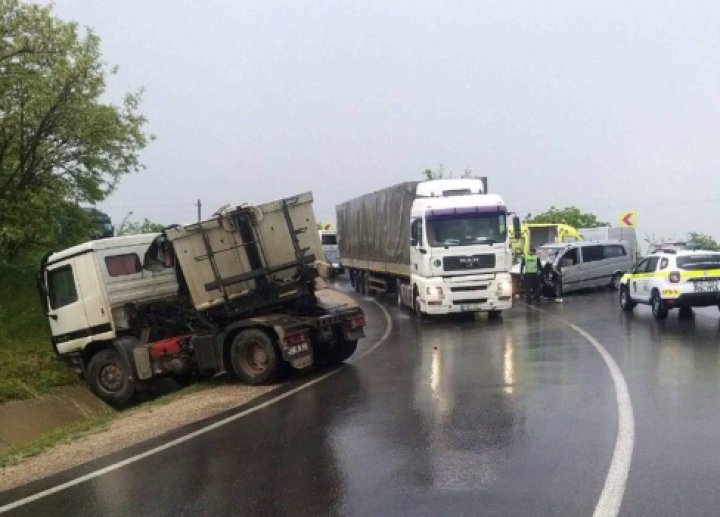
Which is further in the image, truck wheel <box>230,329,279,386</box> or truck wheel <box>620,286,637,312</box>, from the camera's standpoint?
truck wheel <box>620,286,637,312</box>

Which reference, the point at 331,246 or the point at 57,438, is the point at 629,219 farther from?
the point at 57,438

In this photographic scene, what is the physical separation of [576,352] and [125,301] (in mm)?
7962

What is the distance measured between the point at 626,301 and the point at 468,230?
5120mm

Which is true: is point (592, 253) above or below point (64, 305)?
below

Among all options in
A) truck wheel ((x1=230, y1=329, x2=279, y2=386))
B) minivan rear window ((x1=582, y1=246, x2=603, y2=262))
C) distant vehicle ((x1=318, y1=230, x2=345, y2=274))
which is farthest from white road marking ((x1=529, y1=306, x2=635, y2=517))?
distant vehicle ((x1=318, y1=230, x2=345, y2=274))

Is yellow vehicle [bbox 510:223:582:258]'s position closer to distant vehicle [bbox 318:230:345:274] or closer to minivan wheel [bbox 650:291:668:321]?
distant vehicle [bbox 318:230:345:274]

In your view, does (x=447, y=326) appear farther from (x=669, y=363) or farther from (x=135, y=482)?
(x=135, y=482)

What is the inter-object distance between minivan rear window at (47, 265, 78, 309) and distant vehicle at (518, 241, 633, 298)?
1719 centimetres

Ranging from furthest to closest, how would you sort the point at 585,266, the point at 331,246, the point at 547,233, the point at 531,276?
the point at 331,246 < the point at 547,233 < the point at 585,266 < the point at 531,276

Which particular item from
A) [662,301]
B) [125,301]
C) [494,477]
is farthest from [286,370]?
[662,301]

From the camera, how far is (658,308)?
56.4ft

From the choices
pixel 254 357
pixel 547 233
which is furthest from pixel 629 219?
pixel 254 357

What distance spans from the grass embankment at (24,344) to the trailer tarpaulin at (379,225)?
10.1m

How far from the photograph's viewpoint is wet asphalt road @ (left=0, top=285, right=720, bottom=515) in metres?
5.43
